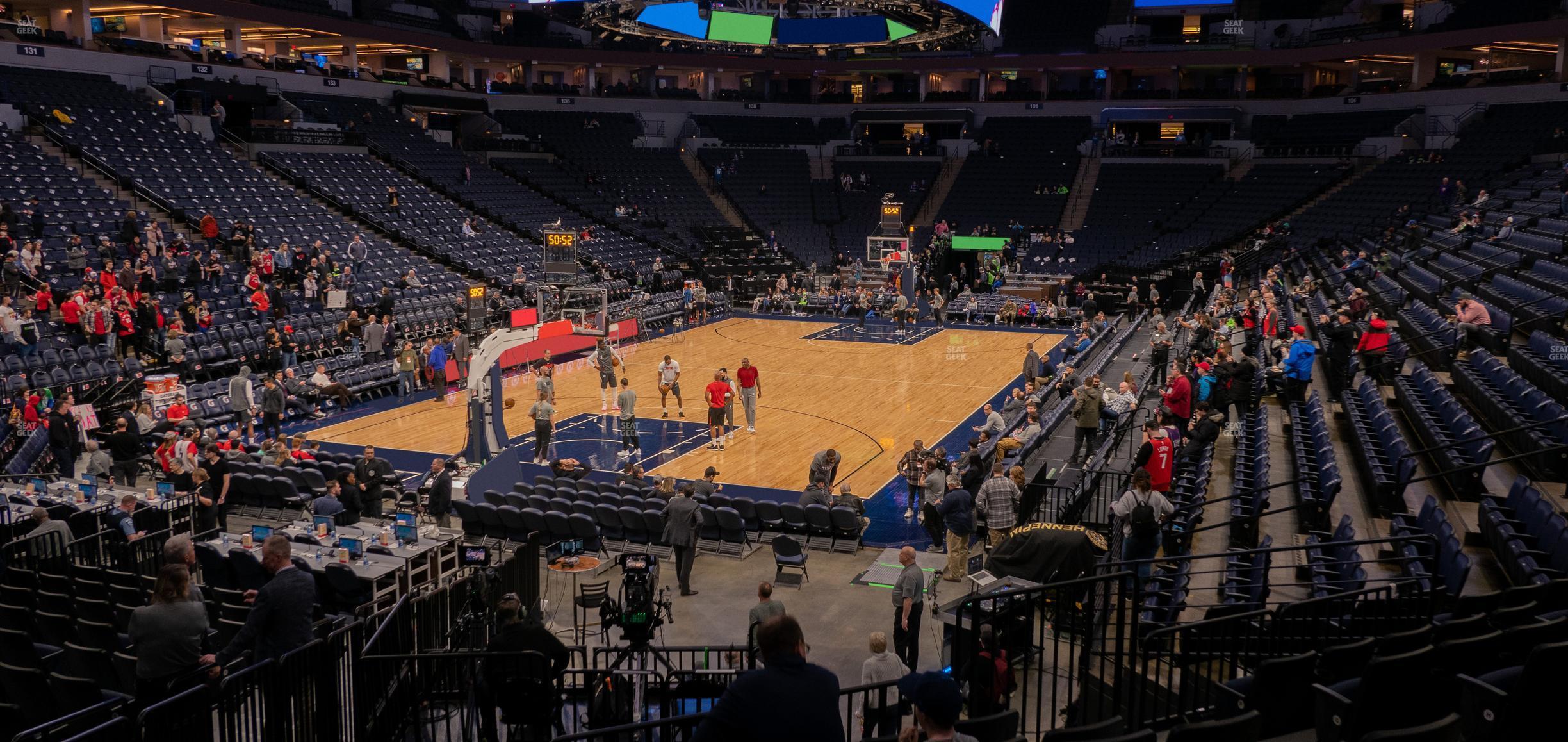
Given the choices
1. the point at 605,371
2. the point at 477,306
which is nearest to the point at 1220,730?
the point at 477,306

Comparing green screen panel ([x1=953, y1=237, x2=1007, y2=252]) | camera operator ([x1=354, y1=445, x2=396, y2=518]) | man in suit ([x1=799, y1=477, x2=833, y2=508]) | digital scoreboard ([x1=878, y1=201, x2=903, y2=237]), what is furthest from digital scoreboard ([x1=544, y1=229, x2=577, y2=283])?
green screen panel ([x1=953, y1=237, x2=1007, y2=252])

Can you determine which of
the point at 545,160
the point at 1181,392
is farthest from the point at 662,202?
the point at 1181,392

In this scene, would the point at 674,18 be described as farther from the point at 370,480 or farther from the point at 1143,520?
the point at 1143,520

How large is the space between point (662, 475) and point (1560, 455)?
12.7 m

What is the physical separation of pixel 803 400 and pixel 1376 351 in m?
12.3

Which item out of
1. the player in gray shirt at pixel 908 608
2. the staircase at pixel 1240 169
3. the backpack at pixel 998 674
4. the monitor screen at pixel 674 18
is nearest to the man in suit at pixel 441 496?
the player in gray shirt at pixel 908 608

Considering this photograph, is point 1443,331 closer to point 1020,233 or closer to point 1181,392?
point 1181,392

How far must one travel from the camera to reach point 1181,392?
15.1 m

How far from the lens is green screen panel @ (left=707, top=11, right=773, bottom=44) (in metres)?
38.3

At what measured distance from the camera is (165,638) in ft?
23.4

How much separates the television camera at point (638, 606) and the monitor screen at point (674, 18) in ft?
88.2

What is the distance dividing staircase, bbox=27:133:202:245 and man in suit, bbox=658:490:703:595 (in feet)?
68.6

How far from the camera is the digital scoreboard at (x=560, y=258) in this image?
2414cm

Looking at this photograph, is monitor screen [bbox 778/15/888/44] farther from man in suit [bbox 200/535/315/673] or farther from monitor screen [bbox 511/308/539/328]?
man in suit [bbox 200/535/315/673]
